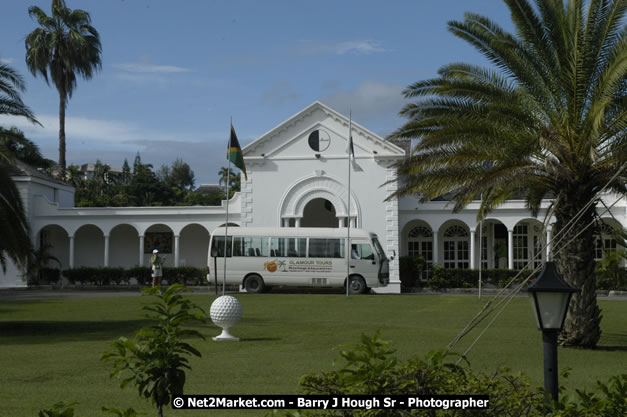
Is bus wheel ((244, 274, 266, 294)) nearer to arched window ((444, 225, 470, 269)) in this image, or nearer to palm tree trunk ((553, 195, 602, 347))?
arched window ((444, 225, 470, 269))

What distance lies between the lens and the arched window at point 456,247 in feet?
128

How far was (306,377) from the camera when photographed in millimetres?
4453

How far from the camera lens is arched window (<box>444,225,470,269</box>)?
38875 mm

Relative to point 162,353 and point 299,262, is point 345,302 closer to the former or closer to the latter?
point 299,262

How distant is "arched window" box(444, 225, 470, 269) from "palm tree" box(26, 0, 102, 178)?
26.8 metres

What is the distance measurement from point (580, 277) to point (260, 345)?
640 centimetres

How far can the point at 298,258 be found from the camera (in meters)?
31.8

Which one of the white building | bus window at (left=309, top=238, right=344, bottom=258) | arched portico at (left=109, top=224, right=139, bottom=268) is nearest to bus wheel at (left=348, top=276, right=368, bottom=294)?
bus window at (left=309, top=238, right=344, bottom=258)

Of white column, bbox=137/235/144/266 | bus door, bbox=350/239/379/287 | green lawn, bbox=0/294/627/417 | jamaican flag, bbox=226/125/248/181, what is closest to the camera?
green lawn, bbox=0/294/627/417

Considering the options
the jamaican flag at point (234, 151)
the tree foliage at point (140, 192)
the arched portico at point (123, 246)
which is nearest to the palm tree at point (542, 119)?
the jamaican flag at point (234, 151)

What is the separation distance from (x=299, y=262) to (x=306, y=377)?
27336 mm

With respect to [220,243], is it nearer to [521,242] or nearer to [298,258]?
[298,258]

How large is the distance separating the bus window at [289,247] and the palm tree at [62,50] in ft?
76.8

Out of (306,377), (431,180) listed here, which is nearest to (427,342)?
(431,180)
